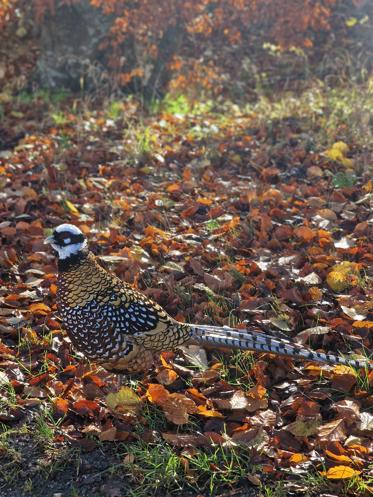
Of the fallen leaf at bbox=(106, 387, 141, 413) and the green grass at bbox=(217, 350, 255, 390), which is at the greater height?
the fallen leaf at bbox=(106, 387, 141, 413)

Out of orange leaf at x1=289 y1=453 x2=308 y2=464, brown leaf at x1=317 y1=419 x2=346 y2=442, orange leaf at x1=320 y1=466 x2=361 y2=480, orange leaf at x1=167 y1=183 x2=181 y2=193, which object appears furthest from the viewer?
orange leaf at x1=167 y1=183 x2=181 y2=193

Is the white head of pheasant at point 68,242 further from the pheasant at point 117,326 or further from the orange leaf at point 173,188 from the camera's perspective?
the orange leaf at point 173,188

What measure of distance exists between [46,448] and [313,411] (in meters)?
1.29

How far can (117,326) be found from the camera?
10.7 ft

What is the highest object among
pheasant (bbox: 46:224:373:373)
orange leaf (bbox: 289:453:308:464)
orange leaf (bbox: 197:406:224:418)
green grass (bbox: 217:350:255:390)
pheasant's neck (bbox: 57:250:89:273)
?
pheasant's neck (bbox: 57:250:89:273)

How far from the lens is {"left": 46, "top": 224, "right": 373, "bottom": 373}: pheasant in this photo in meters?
3.23

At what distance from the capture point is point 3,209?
18.1 feet

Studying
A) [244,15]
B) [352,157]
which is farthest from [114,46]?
[352,157]

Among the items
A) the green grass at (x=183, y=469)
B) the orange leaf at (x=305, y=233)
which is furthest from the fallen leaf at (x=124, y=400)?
the orange leaf at (x=305, y=233)

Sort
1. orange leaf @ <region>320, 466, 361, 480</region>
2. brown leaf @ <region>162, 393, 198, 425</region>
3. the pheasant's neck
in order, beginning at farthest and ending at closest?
the pheasant's neck < brown leaf @ <region>162, 393, 198, 425</region> < orange leaf @ <region>320, 466, 361, 480</region>

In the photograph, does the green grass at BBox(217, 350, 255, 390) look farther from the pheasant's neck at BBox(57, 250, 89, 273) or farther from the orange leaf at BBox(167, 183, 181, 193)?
the orange leaf at BBox(167, 183, 181, 193)

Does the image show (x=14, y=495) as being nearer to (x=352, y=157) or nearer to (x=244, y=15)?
(x=352, y=157)

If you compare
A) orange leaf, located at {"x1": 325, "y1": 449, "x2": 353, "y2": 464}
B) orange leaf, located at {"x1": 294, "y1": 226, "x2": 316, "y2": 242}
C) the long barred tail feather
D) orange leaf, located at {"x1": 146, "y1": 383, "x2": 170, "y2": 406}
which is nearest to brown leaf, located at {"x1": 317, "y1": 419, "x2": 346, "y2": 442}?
orange leaf, located at {"x1": 325, "y1": 449, "x2": 353, "y2": 464}

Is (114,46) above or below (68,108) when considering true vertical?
above
